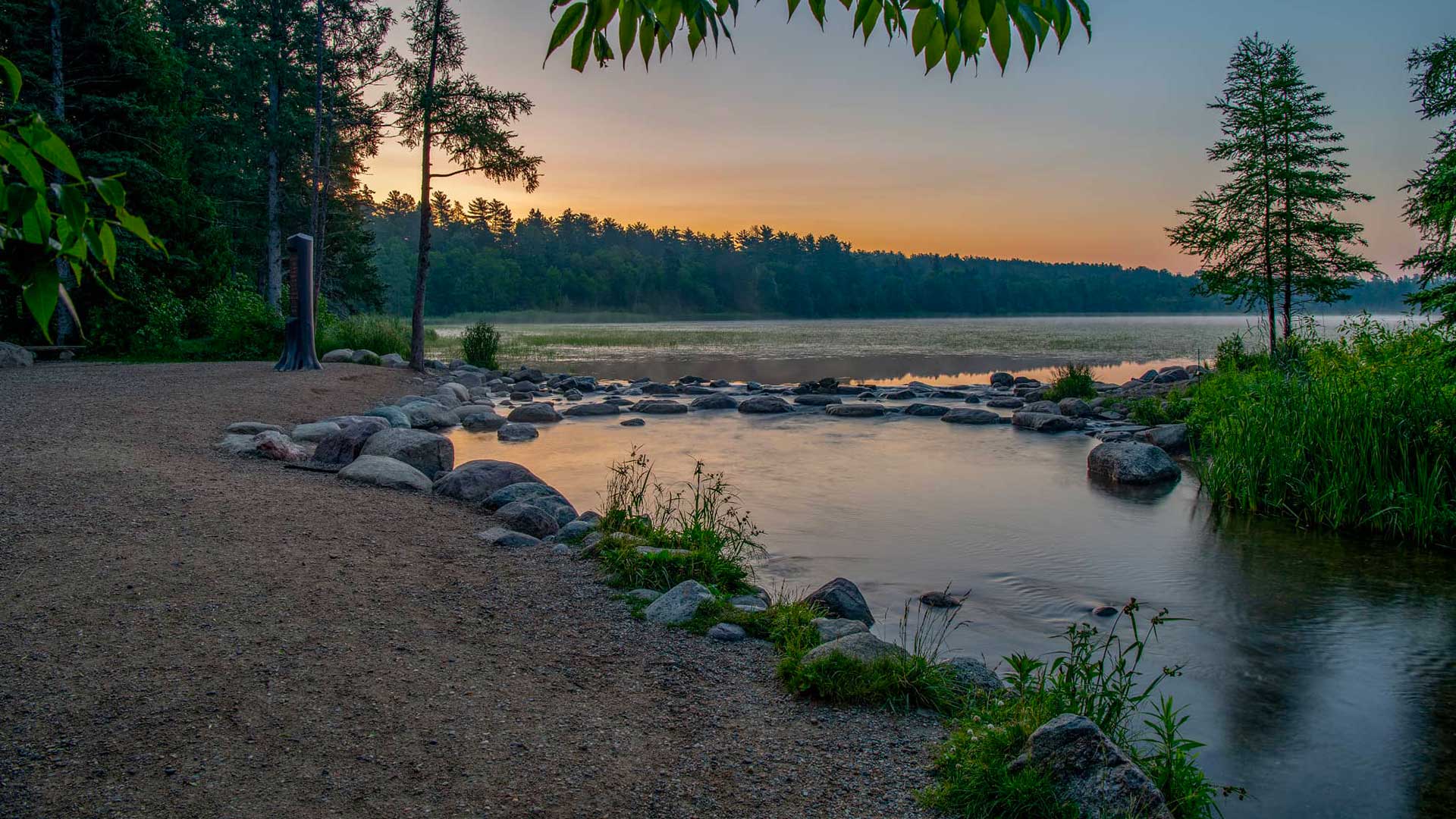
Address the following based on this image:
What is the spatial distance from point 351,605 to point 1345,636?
6518mm

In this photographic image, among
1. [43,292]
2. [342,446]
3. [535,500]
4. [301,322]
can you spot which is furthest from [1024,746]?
[301,322]

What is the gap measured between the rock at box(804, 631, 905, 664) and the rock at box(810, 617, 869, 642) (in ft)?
1.14

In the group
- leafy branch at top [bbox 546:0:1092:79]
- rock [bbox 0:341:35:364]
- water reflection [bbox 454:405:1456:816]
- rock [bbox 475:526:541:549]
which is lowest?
water reflection [bbox 454:405:1456:816]

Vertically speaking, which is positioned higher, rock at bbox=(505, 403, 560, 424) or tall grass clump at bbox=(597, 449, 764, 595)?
rock at bbox=(505, 403, 560, 424)

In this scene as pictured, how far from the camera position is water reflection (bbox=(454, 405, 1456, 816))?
14.0ft

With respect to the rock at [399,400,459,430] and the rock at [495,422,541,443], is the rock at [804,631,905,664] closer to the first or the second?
the rock at [495,422,541,443]

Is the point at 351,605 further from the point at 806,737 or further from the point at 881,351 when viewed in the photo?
the point at 881,351

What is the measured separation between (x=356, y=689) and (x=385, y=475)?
4.88m

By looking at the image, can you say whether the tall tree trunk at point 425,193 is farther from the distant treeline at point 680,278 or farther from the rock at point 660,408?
the distant treeline at point 680,278

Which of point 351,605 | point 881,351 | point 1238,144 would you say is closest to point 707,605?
point 351,605

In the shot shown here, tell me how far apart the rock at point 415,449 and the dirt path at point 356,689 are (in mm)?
2538

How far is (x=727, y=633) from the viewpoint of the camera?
4.86 meters

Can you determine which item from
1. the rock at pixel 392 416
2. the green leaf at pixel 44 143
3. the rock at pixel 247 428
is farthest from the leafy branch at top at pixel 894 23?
the rock at pixel 392 416

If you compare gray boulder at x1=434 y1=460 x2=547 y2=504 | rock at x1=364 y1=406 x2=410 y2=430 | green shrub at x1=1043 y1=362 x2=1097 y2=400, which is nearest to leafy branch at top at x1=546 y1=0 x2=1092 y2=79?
gray boulder at x1=434 y1=460 x2=547 y2=504
